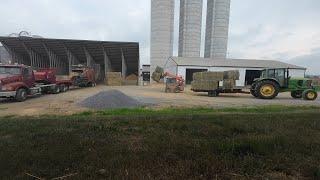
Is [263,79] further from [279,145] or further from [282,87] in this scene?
[279,145]

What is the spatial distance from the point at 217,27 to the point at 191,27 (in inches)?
227

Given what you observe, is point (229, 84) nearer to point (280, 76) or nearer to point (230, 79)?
point (230, 79)

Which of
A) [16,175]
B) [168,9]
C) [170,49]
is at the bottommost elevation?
[16,175]

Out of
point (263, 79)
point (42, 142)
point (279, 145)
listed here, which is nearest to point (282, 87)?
point (263, 79)

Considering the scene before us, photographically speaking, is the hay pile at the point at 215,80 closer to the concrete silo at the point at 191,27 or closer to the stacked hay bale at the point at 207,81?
the stacked hay bale at the point at 207,81

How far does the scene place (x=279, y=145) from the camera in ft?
19.3

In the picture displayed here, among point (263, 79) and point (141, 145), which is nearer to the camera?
point (141, 145)

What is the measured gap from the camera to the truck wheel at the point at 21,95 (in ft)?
63.4

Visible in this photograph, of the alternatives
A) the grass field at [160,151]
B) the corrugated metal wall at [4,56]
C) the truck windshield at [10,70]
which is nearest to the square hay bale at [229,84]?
the truck windshield at [10,70]

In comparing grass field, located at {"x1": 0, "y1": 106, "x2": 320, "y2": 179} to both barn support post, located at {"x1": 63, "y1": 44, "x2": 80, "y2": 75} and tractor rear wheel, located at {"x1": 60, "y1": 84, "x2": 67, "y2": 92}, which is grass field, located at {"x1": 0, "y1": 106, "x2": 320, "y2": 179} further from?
barn support post, located at {"x1": 63, "y1": 44, "x2": 80, "y2": 75}

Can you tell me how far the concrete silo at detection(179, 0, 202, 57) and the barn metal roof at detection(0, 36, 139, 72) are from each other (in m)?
20.3

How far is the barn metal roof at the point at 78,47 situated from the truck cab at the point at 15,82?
25354 millimetres

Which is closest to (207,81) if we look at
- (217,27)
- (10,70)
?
(10,70)

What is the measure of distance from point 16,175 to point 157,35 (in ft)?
215
